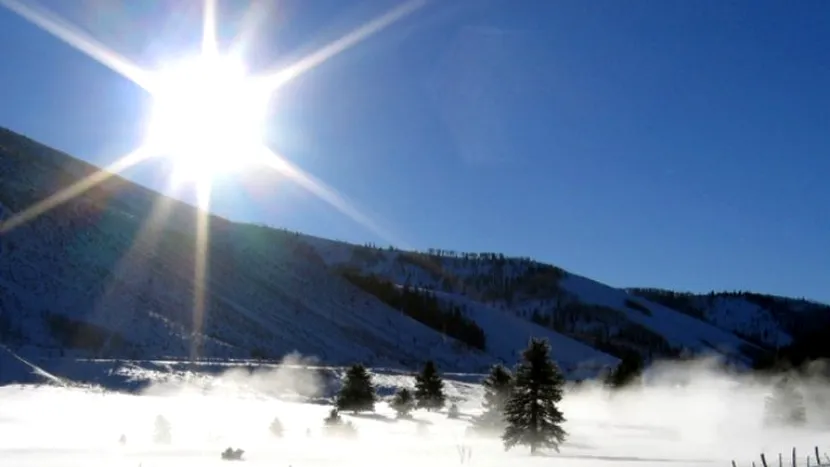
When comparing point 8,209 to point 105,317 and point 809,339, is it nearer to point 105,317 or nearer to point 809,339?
point 105,317

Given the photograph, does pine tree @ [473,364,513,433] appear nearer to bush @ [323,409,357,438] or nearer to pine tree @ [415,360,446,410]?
bush @ [323,409,357,438]

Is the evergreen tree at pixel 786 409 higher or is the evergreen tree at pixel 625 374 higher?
the evergreen tree at pixel 625 374

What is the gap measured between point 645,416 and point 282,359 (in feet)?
161

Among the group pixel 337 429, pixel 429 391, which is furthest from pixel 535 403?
pixel 429 391

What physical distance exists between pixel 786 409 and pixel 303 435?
29.7m

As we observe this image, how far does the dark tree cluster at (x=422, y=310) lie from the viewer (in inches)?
6609

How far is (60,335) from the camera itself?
69062 millimetres

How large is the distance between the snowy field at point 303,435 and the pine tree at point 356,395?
1274mm

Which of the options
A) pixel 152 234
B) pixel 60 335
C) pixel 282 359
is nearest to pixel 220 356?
pixel 282 359

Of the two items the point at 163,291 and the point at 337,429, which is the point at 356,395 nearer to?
the point at 337,429

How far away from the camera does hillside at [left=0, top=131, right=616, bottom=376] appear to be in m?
73.8

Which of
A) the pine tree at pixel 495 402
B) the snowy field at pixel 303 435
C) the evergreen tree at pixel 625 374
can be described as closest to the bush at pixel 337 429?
the snowy field at pixel 303 435

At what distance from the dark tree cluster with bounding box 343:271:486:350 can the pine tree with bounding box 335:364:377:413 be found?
119407mm

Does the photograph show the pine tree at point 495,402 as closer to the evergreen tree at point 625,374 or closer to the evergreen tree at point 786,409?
the evergreen tree at point 786,409
